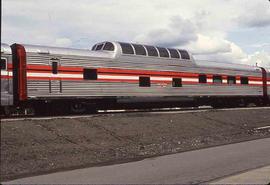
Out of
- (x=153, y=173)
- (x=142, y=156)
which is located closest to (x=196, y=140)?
(x=142, y=156)

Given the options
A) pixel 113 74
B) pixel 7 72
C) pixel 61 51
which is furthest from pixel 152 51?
pixel 7 72

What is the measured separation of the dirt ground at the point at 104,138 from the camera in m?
13.7

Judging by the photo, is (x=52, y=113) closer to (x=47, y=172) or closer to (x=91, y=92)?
(x=91, y=92)

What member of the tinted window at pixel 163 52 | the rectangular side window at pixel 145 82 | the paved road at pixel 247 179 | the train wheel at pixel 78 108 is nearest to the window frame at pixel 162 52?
the tinted window at pixel 163 52

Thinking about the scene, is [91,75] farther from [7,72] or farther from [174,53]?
[174,53]

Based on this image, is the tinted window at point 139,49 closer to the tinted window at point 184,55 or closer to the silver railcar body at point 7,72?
the tinted window at point 184,55

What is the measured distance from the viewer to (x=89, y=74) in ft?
77.3

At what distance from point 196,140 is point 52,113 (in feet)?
25.3

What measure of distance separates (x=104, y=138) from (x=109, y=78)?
21.9 feet

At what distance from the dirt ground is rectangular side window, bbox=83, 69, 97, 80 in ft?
9.35

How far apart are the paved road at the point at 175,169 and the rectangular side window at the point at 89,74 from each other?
8.67 meters

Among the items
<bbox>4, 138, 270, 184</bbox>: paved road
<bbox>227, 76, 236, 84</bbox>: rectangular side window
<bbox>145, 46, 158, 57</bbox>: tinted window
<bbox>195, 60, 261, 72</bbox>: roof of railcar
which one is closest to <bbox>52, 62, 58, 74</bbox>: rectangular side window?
<bbox>145, 46, 158, 57</bbox>: tinted window

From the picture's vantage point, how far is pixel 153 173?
38.4 feet

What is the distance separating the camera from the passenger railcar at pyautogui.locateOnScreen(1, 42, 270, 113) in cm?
2056
